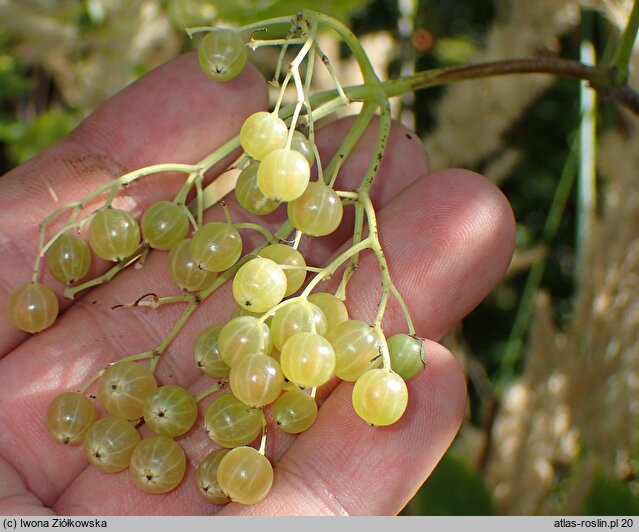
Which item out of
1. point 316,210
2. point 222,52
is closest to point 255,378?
point 316,210

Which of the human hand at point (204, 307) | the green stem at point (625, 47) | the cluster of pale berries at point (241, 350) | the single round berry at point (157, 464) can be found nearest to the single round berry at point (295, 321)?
the cluster of pale berries at point (241, 350)

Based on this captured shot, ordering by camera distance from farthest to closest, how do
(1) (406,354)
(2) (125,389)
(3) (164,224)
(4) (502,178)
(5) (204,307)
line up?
(4) (502,178) < (5) (204,307) < (3) (164,224) < (2) (125,389) < (1) (406,354)

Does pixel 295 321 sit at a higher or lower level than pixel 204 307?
higher

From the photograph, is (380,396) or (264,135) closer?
(380,396)

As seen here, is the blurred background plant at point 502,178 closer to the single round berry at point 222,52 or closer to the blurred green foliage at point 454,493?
the blurred green foliage at point 454,493

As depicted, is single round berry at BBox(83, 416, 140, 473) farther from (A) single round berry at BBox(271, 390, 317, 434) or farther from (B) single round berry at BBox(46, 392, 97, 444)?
(A) single round berry at BBox(271, 390, 317, 434)

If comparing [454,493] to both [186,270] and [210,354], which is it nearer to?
[210,354]
